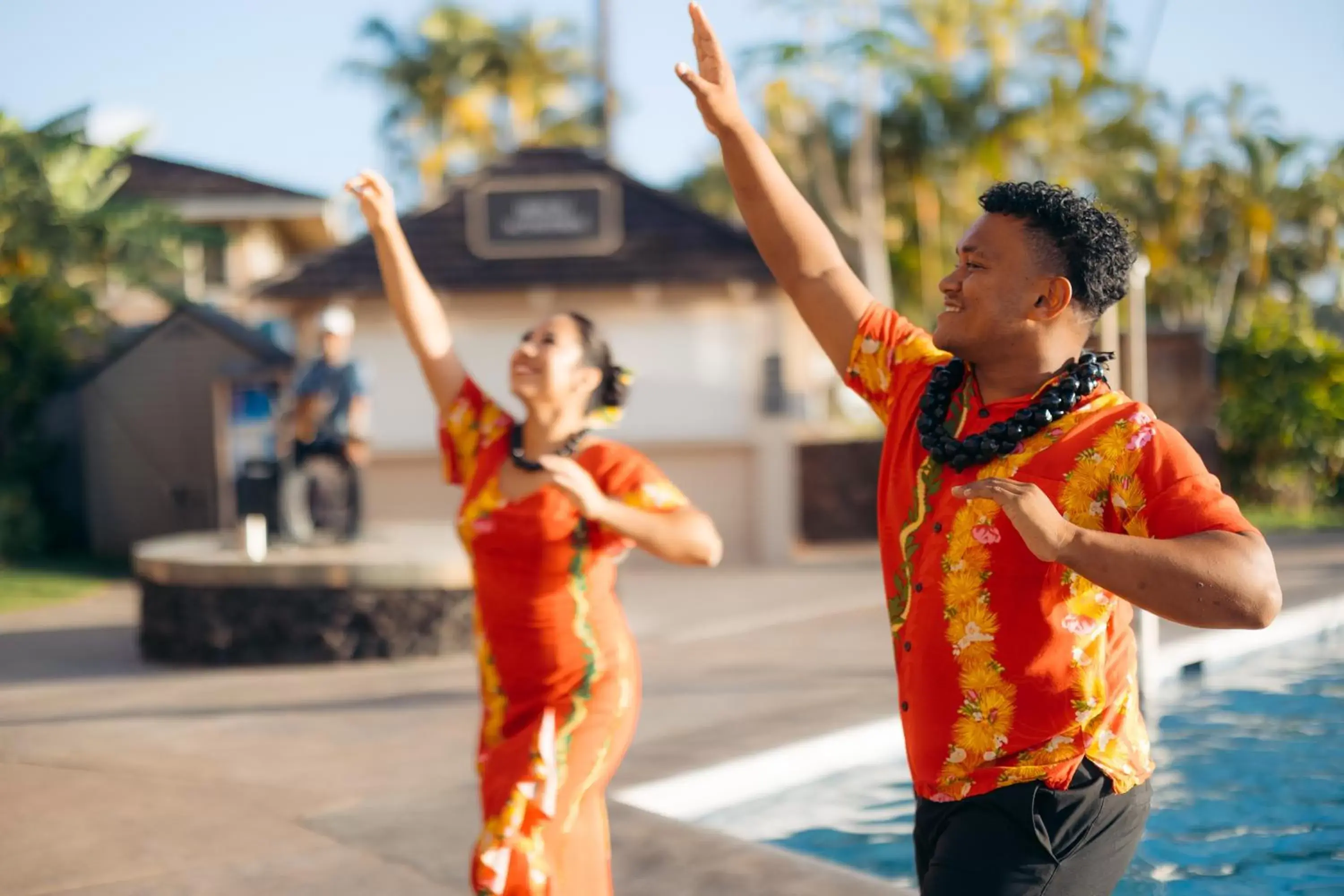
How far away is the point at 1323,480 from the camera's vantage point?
21797 millimetres

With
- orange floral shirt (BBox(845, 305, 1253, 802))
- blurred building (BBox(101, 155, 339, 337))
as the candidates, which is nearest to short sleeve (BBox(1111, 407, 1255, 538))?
orange floral shirt (BBox(845, 305, 1253, 802))

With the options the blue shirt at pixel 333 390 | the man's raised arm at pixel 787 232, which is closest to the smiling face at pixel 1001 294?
the man's raised arm at pixel 787 232

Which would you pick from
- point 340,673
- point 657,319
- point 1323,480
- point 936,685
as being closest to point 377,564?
point 340,673

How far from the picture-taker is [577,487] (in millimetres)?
3262

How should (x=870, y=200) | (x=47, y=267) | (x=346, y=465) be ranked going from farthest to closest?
(x=870, y=200) → (x=47, y=267) → (x=346, y=465)

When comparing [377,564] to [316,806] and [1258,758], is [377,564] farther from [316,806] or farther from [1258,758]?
[1258,758]

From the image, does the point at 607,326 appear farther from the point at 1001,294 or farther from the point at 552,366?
the point at 1001,294

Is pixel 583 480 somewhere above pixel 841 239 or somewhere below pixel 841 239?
below

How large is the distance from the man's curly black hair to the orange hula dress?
1.36 meters

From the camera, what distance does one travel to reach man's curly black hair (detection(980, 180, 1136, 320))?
2.54m

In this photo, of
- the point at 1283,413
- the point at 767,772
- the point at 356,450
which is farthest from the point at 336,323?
the point at 1283,413

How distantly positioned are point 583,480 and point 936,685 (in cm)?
107

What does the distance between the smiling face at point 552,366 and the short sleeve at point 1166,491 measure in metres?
1.68

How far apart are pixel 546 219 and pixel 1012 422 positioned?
52.6 ft
